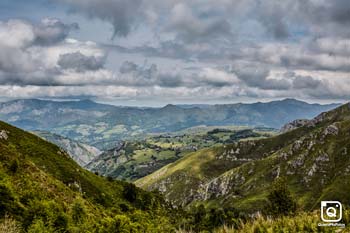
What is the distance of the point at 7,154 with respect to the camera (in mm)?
99312

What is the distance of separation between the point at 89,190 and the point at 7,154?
60312 mm

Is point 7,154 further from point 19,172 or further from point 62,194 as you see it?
point 62,194

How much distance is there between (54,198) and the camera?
87.9 m

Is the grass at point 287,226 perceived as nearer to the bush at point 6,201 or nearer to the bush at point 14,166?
the bush at point 6,201

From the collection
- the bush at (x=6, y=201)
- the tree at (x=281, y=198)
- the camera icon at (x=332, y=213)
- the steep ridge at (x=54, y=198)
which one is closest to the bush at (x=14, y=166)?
the steep ridge at (x=54, y=198)

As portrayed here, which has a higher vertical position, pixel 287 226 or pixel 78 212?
pixel 287 226

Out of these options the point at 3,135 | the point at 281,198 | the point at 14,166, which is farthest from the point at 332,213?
the point at 3,135

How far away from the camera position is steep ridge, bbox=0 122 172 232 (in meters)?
54.8

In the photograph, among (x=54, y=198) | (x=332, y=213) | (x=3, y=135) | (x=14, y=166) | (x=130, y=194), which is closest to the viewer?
(x=332, y=213)

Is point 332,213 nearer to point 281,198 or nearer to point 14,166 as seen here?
point 14,166

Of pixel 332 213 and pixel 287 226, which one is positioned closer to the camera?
pixel 287 226

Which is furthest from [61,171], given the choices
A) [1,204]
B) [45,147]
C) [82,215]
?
[1,204]

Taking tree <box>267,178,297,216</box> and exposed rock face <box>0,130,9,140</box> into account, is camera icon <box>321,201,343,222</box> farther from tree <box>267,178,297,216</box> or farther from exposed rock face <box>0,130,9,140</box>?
exposed rock face <box>0,130,9,140</box>

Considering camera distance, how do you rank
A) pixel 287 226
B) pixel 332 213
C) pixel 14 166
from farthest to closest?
pixel 14 166
pixel 332 213
pixel 287 226
